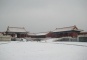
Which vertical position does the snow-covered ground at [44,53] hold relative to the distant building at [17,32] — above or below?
below

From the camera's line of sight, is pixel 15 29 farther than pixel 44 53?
Yes

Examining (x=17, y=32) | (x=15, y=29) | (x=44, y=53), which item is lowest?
(x=44, y=53)

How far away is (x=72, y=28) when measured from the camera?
87.4 ft

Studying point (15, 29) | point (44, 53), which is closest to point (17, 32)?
point (15, 29)

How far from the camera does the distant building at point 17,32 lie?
3045cm

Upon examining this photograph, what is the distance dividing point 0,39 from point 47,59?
16882mm

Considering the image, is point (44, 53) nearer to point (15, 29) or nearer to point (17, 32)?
point (17, 32)

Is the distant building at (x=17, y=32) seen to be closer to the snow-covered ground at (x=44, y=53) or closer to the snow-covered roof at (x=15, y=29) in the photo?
the snow-covered roof at (x=15, y=29)

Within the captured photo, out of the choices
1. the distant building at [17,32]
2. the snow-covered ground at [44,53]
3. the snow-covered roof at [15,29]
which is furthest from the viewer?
the snow-covered roof at [15,29]

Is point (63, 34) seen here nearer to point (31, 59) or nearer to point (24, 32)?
point (24, 32)

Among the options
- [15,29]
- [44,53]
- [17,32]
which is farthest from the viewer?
Result: [15,29]

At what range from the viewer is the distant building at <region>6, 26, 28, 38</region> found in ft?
99.9

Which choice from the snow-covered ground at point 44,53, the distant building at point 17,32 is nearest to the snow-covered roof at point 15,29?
the distant building at point 17,32

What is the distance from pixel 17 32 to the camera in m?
31.4
